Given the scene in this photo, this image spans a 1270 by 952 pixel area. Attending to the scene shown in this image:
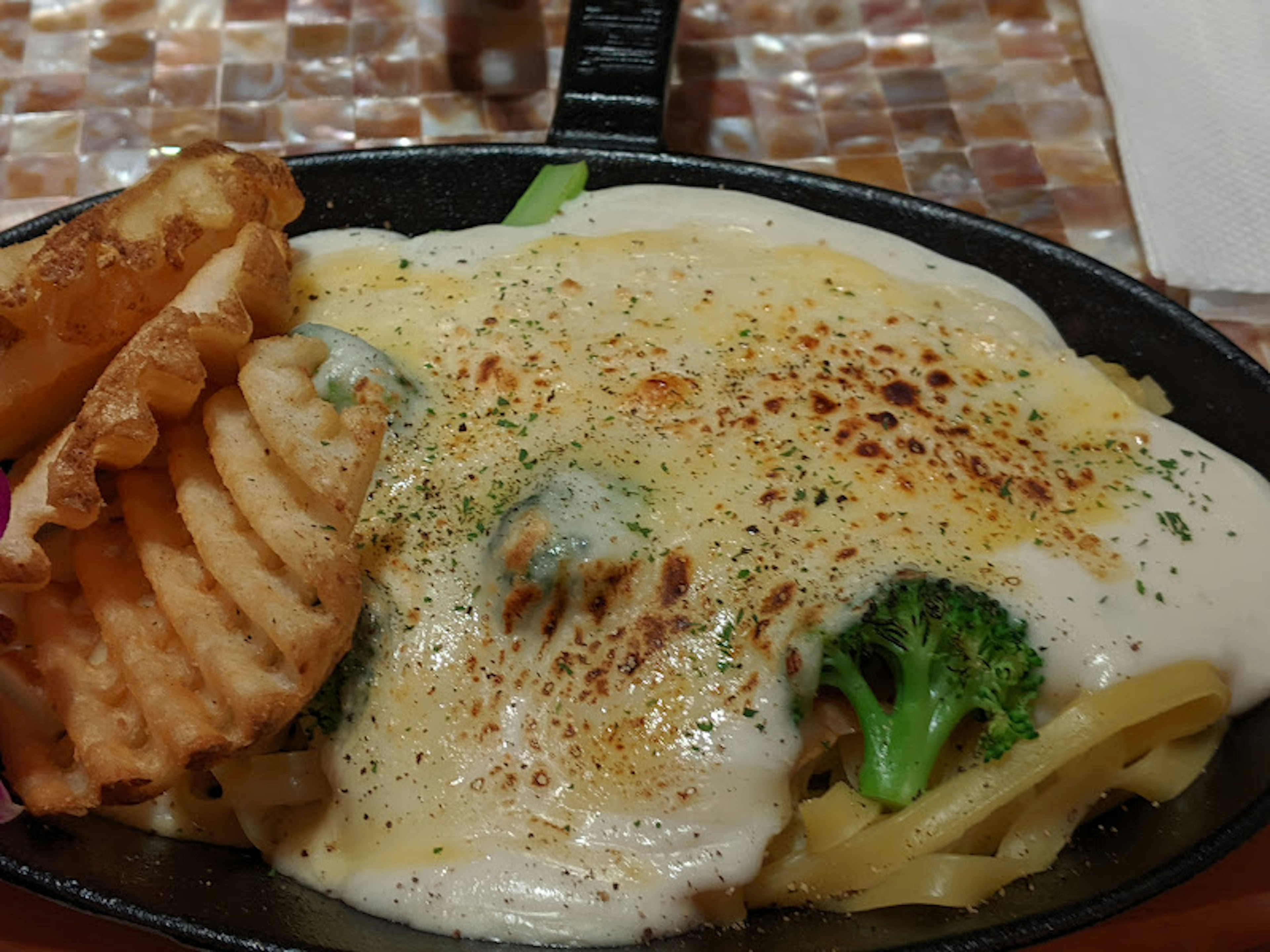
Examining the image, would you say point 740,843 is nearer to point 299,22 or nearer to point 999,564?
point 999,564

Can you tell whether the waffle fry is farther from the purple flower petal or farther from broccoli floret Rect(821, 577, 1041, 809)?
broccoli floret Rect(821, 577, 1041, 809)

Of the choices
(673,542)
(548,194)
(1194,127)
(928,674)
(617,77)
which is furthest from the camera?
(1194,127)

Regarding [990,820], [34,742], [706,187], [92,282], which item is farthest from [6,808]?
[706,187]

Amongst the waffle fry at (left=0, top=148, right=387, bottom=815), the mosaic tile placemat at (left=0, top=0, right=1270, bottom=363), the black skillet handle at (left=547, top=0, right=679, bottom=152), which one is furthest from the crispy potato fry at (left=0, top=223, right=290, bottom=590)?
the mosaic tile placemat at (left=0, top=0, right=1270, bottom=363)

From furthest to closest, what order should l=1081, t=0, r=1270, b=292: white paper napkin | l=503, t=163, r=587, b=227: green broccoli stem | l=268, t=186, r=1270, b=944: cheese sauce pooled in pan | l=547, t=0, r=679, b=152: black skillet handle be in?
l=1081, t=0, r=1270, b=292: white paper napkin, l=547, t=0, r=679, b=152: black skillet handle, l=503, t=163, r=587, b=227: green broccoli stem, l=268, t=186, r=1270, b=944: cheese sauce pooled in pan

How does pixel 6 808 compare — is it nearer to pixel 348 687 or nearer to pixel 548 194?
pixel 348 687
